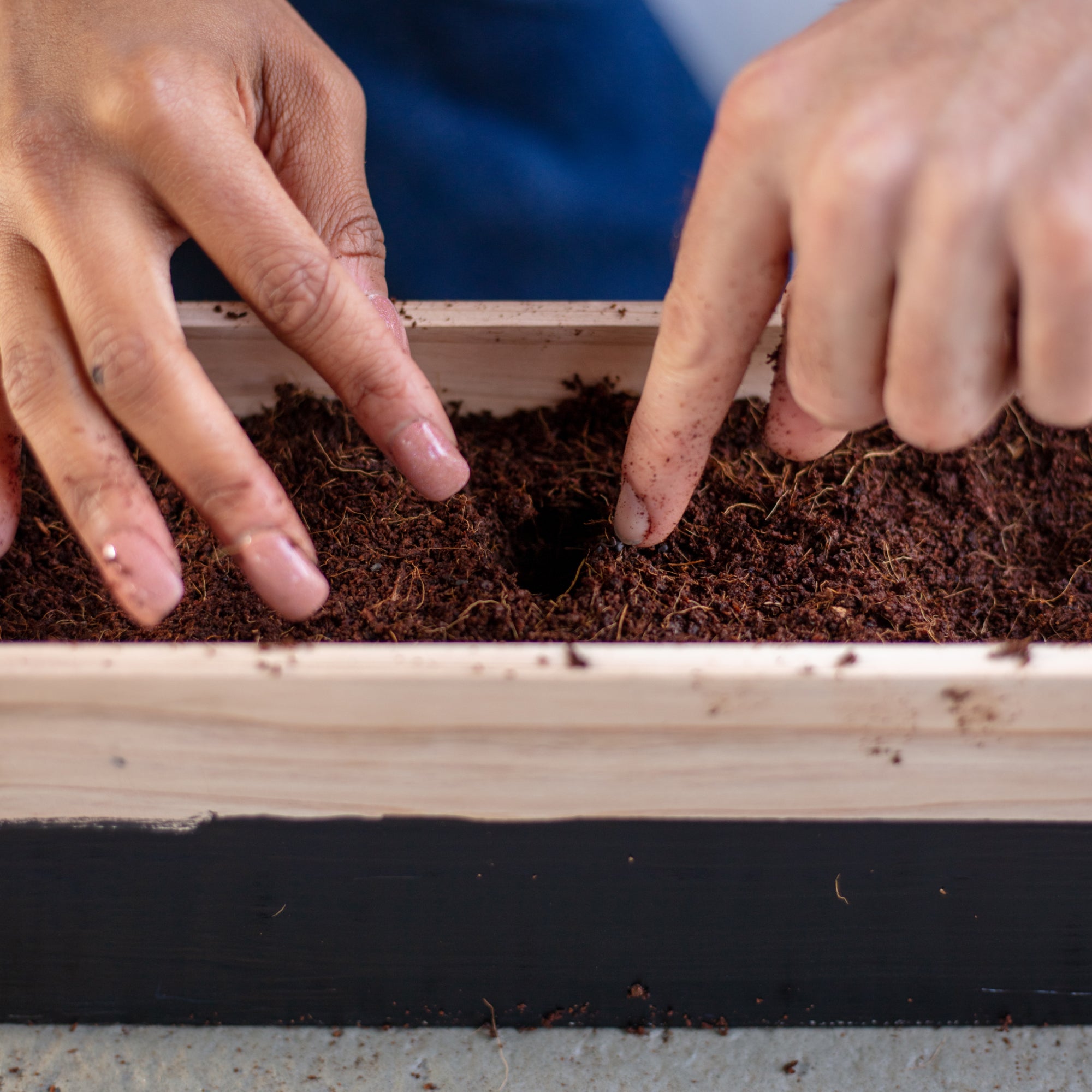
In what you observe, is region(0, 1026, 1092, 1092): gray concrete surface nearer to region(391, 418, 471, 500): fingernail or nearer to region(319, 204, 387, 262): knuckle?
region(391, 418, 471, 500): fingernail

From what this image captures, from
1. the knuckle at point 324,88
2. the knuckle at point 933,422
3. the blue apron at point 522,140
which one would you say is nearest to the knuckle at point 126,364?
the knuckle at point 324,88

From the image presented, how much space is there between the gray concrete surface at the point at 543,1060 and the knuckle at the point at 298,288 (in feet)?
2.05

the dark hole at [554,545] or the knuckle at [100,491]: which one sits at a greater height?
the knuckle at [100,491]

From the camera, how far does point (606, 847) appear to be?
2.09 feet

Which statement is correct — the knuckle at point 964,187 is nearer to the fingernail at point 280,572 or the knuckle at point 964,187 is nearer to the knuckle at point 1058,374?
the knuckle at point 1058,374

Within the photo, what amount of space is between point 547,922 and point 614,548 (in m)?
0.33

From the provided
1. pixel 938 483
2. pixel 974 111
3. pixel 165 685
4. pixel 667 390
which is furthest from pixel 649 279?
pixel 165 685

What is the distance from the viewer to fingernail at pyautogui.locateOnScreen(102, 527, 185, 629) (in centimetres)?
59

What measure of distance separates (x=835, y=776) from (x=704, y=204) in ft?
1.32

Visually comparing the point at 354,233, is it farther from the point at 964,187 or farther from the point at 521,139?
the point at 964,187

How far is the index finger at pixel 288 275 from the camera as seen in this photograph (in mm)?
645

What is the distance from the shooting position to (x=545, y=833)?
630 mm

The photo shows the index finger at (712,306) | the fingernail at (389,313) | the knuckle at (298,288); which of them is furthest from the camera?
the fingernail at (389,313)

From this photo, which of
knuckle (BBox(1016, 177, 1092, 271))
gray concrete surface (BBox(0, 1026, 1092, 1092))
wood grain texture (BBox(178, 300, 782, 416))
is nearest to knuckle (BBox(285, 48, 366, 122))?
wood grain texture (BBox(178, 300, 782, 416))
